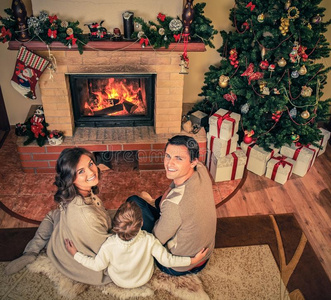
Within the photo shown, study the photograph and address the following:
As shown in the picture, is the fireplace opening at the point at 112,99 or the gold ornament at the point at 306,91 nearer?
the gold ornament at the point at 306,91

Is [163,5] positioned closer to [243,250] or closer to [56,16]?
[56,16]

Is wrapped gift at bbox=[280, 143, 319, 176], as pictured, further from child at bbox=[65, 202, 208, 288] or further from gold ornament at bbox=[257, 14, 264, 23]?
child at bbox=[65, 202, 208, 288]

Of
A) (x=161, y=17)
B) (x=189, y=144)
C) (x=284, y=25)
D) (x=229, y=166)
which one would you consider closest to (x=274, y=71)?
(x=284, y=25)

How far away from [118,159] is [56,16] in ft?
5.06

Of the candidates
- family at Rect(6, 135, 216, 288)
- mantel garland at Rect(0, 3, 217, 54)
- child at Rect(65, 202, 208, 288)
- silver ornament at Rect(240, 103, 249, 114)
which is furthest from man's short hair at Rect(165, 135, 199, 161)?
silver ornament at Rect(240, 103, 249, 114)

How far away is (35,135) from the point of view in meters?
3.28

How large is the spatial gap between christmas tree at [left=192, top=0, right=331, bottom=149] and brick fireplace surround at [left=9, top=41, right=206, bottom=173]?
1.52 ft

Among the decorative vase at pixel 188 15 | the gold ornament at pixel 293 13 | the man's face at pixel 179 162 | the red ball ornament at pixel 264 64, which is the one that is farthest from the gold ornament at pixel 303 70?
the man's face at pixel 179 162

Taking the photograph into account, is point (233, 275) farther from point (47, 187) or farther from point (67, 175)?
point (47, 187)

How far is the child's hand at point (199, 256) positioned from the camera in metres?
Result: 2.21

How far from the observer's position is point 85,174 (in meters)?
2.12

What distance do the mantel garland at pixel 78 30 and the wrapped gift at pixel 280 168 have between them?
4.51 feet

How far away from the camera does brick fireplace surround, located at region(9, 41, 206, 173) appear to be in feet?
9.87

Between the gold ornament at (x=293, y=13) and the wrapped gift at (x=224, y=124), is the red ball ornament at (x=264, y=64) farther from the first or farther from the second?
the wrapped gift at (x=224, y=124)
